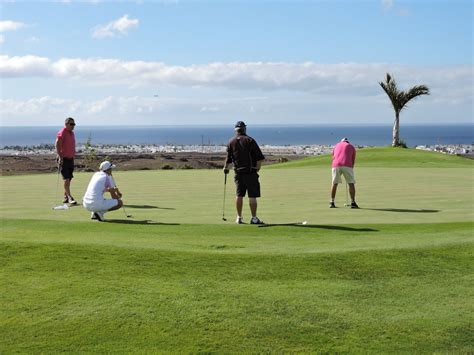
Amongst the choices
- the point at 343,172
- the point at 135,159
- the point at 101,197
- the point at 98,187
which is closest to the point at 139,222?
the point at 101,197

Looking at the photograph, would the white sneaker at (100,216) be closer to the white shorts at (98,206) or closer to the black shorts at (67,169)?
the white shorts at (98,206)

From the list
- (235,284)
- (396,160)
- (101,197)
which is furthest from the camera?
(396,160)

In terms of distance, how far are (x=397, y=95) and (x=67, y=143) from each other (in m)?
35.1

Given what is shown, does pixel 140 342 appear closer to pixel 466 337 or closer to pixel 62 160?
pixel 466 337

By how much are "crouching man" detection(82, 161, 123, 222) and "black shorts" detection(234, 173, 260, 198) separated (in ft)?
9.62

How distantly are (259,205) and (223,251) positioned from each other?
7230 mm

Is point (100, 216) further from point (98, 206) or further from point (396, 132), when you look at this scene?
point (396, 132)

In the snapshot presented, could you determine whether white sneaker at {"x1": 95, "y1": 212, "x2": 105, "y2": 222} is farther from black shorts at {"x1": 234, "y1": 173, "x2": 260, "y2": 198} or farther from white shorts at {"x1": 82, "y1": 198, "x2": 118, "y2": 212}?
black shorts at {"x1": 234, "y1": 173, "x2": 260, "y2": 198}

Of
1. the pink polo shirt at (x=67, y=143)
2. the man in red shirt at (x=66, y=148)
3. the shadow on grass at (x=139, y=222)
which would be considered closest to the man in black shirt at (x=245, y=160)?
the shadow on grass at (x=139, y=222)

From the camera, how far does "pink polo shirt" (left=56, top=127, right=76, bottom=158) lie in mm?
19641

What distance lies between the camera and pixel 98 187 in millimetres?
15844

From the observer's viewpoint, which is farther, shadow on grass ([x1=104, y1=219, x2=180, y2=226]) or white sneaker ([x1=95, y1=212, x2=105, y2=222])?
white sneaker ([x1=95, y1=212, x2=105, y2=222])

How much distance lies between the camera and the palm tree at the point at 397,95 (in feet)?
164

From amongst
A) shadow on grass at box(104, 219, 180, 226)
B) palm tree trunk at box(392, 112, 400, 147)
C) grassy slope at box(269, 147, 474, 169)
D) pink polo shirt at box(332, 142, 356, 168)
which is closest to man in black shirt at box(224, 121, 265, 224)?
shadow on grass at box(104, 219, 180, 226)
